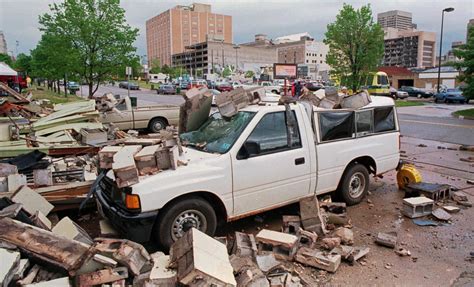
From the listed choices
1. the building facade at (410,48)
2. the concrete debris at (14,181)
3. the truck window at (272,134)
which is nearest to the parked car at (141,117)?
the concrete debris at (14,181)

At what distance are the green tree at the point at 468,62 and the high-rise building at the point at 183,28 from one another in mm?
143511

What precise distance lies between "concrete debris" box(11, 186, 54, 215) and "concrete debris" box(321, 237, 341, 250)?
3604 mm

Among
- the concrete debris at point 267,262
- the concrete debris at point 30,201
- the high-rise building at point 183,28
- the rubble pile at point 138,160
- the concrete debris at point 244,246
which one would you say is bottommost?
the concrete debris at point 267,262

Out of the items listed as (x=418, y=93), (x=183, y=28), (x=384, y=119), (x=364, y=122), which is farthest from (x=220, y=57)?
(x=364, y=122)

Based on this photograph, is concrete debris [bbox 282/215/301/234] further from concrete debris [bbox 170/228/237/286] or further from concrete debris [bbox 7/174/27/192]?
concrete debris [bbox 7/174/27/192]

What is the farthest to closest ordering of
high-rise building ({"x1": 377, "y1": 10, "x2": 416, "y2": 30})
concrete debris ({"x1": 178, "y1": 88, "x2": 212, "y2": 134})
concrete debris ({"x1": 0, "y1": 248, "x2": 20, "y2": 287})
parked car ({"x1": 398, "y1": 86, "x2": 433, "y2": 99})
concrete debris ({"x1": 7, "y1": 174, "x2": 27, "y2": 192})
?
high-rise building ({"x1": 377, "y1": 10, "x2": 416, "y2": 30}) < parked car ({"x1": 398, "y1": 86, "x2": 433, "y2": 99}) < concrete debris ({"x1": 178, "y1": 88, "x2": 212, "y2": 134}) < concrete debris ({"x1": 7, "y1": 174, "x2": 27, "y2": 192}) < concrete debris ({"x1": 0, "y1": 248, "x2": 20, "y2": 287})

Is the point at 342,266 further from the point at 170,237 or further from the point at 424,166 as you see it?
the point at 424,166

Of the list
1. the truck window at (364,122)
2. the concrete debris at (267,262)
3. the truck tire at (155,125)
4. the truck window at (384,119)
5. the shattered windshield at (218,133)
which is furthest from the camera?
the truck tire at (155,125)

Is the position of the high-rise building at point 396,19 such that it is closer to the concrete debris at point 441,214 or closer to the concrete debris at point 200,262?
the concrete debris at point 441,214

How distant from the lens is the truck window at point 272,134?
503 centimetres

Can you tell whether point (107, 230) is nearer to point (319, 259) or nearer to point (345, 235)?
point (319, 259)

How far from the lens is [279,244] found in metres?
4.43

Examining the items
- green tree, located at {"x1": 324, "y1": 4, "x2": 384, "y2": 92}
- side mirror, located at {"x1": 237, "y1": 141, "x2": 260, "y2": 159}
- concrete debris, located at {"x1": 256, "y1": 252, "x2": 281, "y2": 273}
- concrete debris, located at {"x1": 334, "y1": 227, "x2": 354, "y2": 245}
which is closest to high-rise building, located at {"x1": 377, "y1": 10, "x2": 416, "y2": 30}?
green tree, located at {"x1": 324, "y1": 4, "x2": 384, "y2": 92}

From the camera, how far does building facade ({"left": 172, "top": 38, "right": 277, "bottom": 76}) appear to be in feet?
475
